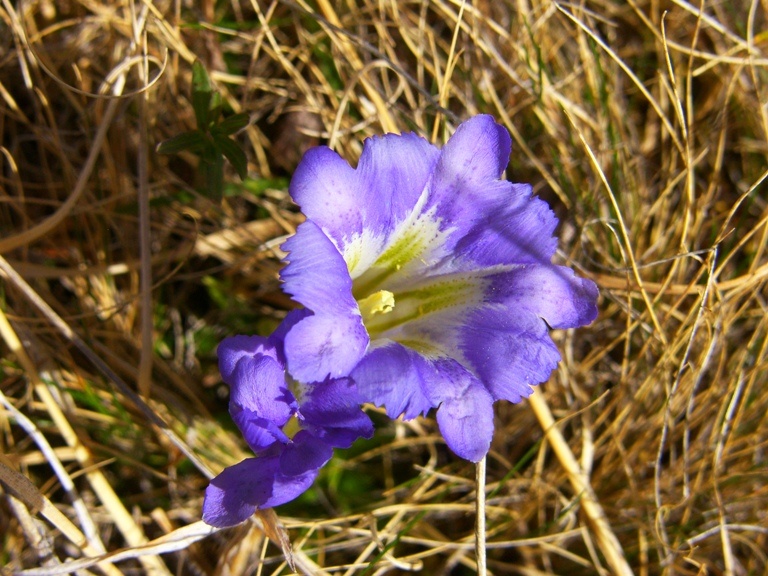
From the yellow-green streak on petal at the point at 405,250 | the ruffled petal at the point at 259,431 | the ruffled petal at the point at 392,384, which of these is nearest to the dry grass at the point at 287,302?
the yellow-green streak on petal at the point at 405,250

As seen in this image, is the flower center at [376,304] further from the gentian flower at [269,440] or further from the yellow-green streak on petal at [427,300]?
the gentian flower at [269,440]

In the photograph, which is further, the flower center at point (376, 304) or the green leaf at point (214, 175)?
the green leaf at point (214, 175)

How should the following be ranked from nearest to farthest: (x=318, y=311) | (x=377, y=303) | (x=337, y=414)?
(x=318, y=311) < (x=337, y=414) < (x=377, y=303)

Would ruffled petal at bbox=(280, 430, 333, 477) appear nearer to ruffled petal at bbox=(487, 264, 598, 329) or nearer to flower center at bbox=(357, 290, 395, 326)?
flower center at bbox=(357, 290, 395, 326)

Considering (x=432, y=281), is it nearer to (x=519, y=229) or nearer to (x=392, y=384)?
(x=519, y=229)

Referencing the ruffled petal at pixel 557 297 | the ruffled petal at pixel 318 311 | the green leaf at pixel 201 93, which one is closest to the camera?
the ruffled petal at pixel 318 311

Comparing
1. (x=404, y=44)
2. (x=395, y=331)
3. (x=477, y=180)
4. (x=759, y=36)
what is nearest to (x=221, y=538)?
(x=395, y=331)

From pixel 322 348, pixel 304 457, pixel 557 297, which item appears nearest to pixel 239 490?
pixel 304 457
